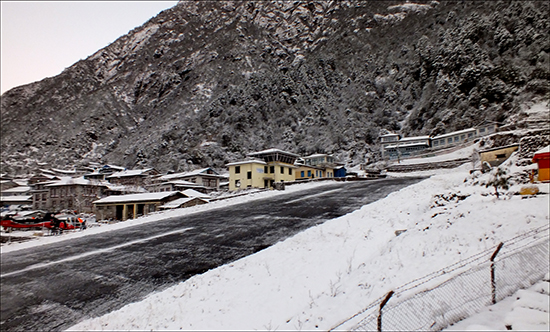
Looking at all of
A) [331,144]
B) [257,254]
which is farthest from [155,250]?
[331,144]

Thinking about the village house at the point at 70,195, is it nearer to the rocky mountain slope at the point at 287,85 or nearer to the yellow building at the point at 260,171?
the rocky mountain slope at the point at 287,85

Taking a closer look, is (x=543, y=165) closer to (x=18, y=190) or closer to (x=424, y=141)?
(x=424, y=141)

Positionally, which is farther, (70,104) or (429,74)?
(70,104)

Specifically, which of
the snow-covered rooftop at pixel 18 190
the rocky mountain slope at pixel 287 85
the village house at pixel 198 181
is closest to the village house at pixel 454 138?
the rocky mountain slope at pixel 287 85

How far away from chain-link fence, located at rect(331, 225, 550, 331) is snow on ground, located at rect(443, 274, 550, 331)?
17 centimetres

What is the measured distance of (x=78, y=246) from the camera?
15.0 m

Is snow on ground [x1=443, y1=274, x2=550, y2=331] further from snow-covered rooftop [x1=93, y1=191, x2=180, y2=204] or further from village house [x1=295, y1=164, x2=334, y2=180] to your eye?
village house [x1=295, y1=164, x2=334, y2=180]

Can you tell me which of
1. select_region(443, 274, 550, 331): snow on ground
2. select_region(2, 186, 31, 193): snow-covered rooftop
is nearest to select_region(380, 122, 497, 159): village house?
select_region(443, 274, 550, 331): snow on ground

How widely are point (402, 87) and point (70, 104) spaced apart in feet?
533

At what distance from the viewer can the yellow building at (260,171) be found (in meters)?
44.7

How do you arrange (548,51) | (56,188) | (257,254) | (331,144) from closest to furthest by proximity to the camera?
(257,254), (56,188), (548,51), (331,144)

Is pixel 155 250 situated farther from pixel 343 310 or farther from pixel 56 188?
pixel 56 188

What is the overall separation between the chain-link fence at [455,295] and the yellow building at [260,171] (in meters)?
39.1

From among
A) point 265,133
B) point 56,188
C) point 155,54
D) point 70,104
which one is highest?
point 155,54
